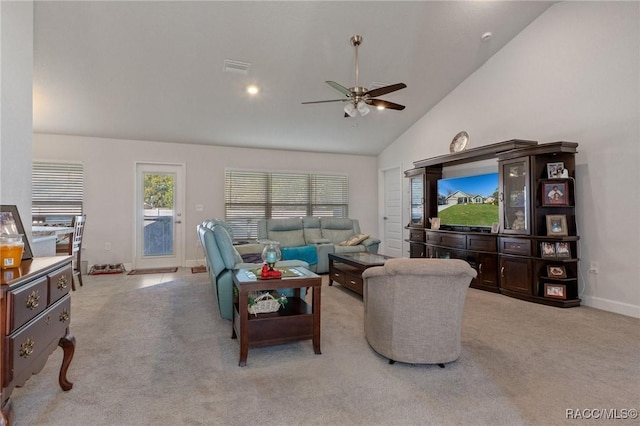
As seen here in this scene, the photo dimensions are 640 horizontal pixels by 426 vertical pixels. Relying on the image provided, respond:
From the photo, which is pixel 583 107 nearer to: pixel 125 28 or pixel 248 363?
pixel 248 363

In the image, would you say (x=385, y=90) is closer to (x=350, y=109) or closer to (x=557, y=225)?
(x=350, y=109)

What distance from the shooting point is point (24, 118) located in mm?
2307

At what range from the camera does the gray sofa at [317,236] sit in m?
5.40

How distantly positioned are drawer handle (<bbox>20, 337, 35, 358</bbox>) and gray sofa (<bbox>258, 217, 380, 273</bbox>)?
3.93m

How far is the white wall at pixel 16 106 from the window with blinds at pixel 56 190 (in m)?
3.83

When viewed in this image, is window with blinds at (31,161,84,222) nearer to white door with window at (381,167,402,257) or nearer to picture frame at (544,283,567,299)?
white door with window at (381,167,402,257)

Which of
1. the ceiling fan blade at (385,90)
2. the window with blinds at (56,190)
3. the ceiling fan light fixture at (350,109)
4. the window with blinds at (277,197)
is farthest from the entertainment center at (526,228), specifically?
the window with blinds at (56,190)

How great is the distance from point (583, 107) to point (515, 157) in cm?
84

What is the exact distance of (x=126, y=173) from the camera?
232 inches

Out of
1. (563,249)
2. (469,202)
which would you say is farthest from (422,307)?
(469,202)

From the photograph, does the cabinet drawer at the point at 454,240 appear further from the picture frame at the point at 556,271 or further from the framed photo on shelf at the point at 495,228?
the picture frame at the point at 556,271

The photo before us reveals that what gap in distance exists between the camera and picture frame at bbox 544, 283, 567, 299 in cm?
363

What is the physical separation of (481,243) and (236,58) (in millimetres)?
4000

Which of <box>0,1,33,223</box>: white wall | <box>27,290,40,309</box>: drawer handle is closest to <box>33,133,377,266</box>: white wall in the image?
<box>0,1,33,223</box>: white wall
